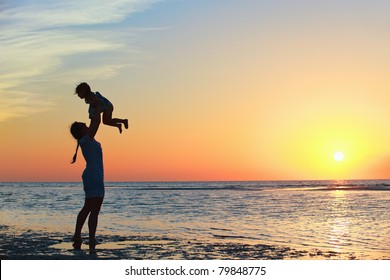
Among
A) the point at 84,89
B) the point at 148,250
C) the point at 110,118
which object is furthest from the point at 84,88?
the point at 148,250

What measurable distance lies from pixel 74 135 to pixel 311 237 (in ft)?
21.1

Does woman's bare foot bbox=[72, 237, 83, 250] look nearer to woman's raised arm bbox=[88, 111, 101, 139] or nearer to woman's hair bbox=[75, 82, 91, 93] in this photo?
woman's raised arm bbox=[88, 111, 101, 139]

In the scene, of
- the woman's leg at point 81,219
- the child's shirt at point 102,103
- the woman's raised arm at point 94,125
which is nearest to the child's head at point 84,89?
the child's shirt at point 102,103

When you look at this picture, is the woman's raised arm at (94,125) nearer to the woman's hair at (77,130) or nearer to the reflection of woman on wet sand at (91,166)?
the reflection of woman on wet sand at (91,166)

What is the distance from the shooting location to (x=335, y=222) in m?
17.5

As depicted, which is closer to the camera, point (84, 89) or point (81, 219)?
point (84, 89)

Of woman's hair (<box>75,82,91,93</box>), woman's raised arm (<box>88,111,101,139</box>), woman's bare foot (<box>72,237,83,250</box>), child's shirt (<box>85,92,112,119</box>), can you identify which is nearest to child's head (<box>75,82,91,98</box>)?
woman's hair (<box>75,82,91,93</box>)

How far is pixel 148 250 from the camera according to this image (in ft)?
34.0

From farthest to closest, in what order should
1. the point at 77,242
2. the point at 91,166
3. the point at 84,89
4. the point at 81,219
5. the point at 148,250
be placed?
the point at 148,250
the point at 77,242
the point at 81,219
the point at 91,166
the point at 84,89

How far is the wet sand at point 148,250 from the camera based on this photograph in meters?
9.42

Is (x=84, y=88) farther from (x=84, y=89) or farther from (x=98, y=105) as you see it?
(x=98, y=105)

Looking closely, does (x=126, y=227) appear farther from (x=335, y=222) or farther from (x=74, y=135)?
(x=74, y=135)
